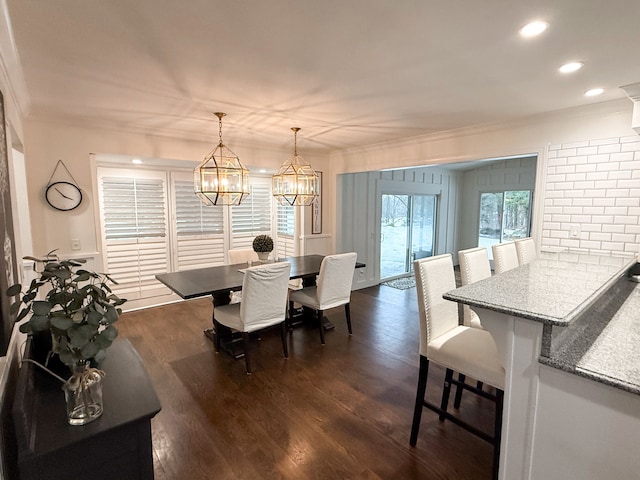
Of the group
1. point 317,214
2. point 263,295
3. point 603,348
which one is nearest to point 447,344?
point 603,348

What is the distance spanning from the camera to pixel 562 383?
3.95 feet

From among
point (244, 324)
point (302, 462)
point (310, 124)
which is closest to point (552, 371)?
point (302, 462)

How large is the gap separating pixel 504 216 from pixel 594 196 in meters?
4.18

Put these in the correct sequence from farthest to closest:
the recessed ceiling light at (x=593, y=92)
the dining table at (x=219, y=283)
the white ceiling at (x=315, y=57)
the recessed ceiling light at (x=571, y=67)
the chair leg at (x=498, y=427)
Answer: the dining table at (x=219, y=283)
the recessed ceiling light at (x=593, y=92)
the recessed ceiling light at (x=571, y=67)
the chair leg at (x=498, y=427)
the white ceiling at (x=315, y=57)

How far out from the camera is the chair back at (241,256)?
411 cm

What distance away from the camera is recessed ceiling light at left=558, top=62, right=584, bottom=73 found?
2037 millimetres

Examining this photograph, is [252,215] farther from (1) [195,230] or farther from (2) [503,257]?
(2) [503,257]

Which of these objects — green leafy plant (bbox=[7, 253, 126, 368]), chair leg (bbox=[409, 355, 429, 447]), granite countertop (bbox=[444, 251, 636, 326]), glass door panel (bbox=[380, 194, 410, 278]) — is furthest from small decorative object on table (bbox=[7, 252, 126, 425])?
glass door panel (bbox=[380, 194, 410, 278])

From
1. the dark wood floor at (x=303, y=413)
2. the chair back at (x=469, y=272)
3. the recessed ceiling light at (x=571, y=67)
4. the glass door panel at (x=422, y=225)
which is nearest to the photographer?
the dark wood floor at (x=303, y=413)

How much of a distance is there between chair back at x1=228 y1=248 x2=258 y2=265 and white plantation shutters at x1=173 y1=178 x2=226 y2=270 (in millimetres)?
1044

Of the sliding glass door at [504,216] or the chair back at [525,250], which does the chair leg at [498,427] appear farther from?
the sliding glass door at [504,216]

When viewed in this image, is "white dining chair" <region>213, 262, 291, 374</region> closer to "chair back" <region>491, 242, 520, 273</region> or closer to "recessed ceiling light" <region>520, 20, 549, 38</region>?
"chair back" <region>491, 242, 520, 273</region>

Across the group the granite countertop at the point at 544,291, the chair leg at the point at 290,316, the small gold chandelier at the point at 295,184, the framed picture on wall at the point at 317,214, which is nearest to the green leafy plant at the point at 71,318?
the granite countertop at the point at 544,291

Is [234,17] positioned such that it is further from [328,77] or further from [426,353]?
[426,353]
